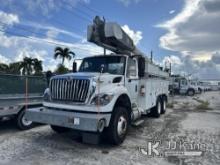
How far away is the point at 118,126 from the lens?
587 cm

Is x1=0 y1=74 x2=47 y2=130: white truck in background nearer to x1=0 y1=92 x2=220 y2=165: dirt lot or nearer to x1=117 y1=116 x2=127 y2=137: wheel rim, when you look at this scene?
x1=0 y1=92 x2=220 y2=165: dirt lot

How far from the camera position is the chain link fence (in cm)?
704

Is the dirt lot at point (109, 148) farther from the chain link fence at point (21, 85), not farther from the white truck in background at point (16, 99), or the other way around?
the chain link fence at point (21, 85)

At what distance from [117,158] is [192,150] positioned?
204 cm

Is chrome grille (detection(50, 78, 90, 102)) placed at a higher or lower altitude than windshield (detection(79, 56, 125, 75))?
lower

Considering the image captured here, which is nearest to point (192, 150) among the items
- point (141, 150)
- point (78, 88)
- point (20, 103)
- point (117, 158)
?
point (141, 150)

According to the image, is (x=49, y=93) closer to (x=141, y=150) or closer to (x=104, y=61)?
(x=104, y=61)

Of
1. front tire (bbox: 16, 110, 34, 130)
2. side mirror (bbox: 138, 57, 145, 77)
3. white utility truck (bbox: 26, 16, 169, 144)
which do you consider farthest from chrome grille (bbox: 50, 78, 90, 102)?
side mirror (bbox: 138, 57, 145, 77)

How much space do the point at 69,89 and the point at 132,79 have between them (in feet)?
7.42

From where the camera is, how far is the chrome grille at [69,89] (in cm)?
545

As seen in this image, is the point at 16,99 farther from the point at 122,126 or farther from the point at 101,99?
the point at 122,126

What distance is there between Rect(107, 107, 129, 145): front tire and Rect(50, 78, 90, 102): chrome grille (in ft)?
3.03

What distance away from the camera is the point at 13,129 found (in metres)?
7.60

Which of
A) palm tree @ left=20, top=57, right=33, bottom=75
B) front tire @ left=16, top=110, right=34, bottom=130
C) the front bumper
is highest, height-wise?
palm tree @ left=20, top=57, right=33, bottom=75
